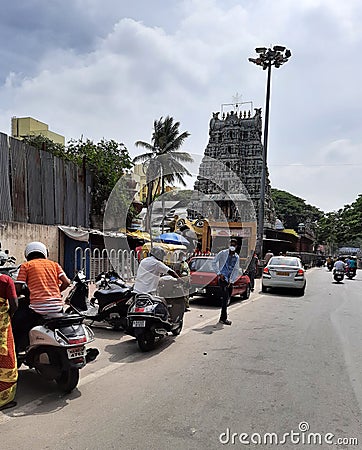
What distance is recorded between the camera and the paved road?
12.4ft

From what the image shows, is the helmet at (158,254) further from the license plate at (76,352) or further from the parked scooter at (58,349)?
the license plate at (76,352)

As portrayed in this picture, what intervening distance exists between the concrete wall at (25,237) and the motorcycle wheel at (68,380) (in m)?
8.42

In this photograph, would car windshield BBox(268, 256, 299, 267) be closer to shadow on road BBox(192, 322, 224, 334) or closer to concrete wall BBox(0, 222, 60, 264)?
shadow on road BBox(192, 322, 224, 334)

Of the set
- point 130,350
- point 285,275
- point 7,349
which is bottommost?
point 130,350

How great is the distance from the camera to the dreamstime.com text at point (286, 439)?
3.76 m

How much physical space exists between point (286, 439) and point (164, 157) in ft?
95.1

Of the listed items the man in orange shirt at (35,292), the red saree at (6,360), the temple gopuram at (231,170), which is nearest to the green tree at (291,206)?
the temple gopuram at (231,170)

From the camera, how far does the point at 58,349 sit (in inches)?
183

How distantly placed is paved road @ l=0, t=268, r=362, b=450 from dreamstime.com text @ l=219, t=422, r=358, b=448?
2cm

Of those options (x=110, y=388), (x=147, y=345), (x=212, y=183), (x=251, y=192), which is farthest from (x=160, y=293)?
(x=251, y=192)

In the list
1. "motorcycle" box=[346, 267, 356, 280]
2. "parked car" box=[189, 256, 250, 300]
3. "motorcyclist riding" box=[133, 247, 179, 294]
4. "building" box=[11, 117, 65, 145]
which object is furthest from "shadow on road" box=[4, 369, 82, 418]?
"building" box=[11, 117, 65, 145]

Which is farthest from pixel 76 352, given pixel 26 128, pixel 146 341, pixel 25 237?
pixel 26 128

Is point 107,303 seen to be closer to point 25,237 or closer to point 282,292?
point 25,237

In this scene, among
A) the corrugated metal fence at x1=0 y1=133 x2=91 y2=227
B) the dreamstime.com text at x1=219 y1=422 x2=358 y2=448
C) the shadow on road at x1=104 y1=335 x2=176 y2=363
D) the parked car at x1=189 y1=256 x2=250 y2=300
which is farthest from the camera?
the corrugated metal fence at x1=0 y1=133 x2=91 y2=227
